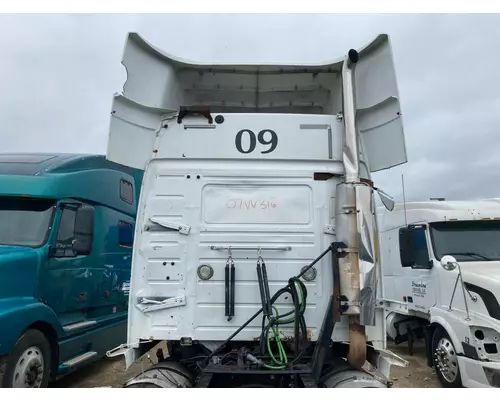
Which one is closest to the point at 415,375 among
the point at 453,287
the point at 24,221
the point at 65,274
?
the point at 453,287

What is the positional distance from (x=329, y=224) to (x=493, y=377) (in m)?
3.66

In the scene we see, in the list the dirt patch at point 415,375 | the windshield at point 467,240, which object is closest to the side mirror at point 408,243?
the windshield at point 467,240

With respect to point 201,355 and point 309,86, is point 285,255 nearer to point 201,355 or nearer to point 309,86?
point 201,355

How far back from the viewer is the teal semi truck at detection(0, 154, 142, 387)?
4809 millimetres

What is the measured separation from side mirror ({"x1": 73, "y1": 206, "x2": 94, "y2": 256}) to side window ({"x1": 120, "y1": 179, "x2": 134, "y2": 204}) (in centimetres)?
168

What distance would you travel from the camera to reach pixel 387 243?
31.4 ft

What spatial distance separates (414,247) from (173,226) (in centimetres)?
535

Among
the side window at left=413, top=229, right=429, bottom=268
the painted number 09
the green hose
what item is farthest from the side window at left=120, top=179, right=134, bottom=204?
the side window at left=413, top=229, right=429, bottom=268

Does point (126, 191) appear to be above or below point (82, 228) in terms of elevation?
above

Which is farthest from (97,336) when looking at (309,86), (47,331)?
(309,86)

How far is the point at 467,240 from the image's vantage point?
7148 mm

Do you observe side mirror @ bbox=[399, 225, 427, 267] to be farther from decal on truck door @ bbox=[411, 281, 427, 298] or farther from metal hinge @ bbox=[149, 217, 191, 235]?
metal hinge @ bbox=[149, 217, 191, 235]

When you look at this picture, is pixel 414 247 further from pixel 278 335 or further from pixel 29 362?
pixel 29 362

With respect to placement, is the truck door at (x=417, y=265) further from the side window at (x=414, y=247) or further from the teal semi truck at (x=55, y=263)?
the teal semi truck at (x=55, y=263)
